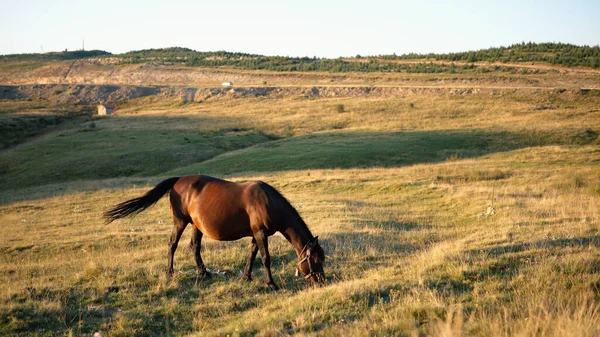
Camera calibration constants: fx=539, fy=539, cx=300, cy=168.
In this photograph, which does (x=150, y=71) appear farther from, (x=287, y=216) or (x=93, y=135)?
(x=287, y=216)

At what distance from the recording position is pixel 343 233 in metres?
16.5

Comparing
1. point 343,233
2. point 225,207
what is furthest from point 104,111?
point 225,207

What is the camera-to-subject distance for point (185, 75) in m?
111

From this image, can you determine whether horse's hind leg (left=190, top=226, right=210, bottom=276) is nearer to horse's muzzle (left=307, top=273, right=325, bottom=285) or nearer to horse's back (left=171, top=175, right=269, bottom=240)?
horse's back (left=171, top=175, right=269, bottom=240)

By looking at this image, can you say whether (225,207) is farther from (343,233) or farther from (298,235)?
(343,233)

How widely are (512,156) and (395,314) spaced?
111ft

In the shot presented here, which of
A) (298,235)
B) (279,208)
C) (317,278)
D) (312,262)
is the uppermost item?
(279,208)

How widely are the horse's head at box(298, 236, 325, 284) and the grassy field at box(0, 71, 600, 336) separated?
1.24 ft

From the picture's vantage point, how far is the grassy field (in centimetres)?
799

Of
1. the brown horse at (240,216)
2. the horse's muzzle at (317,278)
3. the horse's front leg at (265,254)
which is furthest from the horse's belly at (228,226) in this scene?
the horse's muzzle at (317,278)

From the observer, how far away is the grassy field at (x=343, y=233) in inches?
314

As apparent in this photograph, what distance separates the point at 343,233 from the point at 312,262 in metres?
6.12

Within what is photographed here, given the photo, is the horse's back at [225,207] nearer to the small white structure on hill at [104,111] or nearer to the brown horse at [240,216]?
the brown horse at [240,216]

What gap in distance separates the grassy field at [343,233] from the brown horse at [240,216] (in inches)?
24.9
